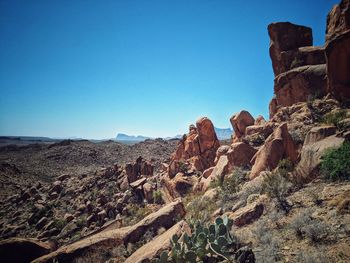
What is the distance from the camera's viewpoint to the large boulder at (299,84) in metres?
16.5

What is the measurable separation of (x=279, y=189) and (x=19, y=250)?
422 inches

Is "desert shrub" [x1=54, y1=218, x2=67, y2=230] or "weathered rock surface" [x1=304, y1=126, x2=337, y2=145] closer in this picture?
"weathered rock surface" [x1=304, y1=126, x2=337, y2=145]

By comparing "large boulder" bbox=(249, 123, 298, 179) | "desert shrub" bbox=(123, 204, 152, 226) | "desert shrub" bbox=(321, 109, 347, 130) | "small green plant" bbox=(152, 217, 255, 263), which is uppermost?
"desert shrub" bbox=(321, 109, 347, 130)

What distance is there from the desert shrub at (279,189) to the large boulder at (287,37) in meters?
14.6

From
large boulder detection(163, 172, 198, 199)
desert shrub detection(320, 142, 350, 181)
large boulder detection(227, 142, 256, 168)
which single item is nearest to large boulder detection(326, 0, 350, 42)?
large boulder detection(227, 142, 256, 168)

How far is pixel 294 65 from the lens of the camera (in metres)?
19.0

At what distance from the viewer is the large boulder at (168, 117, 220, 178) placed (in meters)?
20.6

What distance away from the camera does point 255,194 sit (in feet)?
28.5

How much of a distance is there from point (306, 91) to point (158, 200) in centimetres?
1376

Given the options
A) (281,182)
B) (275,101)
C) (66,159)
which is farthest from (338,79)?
(66,159)

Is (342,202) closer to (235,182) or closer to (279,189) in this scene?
(279,189)

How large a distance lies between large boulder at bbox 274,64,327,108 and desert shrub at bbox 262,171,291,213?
10619 millimetres

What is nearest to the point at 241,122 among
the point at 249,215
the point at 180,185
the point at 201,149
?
the point at 201,149

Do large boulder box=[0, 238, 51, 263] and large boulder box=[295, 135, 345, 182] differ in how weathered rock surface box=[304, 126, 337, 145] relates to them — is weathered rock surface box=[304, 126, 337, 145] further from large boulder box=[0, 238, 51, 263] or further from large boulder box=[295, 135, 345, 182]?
large boulder box=[0, 238, 51, 263]
